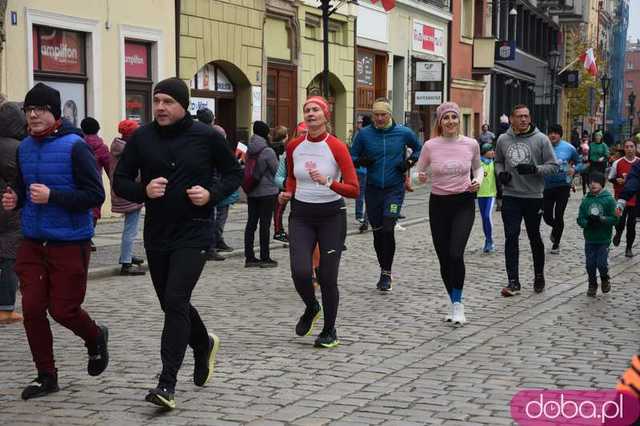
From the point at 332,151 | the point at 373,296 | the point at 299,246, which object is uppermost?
the point at 332,151

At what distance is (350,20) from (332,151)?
2180 cm

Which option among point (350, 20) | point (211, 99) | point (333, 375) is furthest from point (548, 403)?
point (350, 20)

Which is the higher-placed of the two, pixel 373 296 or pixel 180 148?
pixel 180 148

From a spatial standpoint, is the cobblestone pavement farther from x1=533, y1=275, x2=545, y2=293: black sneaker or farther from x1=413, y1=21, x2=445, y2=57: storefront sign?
x1=413, y1=21, x2=445, y2=57: storefront sign

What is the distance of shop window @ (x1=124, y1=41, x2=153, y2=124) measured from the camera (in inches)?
774

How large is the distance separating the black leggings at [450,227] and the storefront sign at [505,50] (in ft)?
117

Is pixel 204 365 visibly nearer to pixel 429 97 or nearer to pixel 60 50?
pixel 60 50

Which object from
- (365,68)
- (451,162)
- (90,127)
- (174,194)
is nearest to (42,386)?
(174,194)

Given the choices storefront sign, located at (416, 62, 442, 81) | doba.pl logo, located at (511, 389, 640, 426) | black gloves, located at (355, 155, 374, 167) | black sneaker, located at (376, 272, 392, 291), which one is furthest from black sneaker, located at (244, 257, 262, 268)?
storefront sign, located at (416, 62, 442, 81)

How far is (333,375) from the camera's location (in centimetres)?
683

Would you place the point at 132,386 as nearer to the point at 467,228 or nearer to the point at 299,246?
the point at 299,246

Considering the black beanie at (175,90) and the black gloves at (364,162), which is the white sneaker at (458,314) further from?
the black beanie at (175,90)

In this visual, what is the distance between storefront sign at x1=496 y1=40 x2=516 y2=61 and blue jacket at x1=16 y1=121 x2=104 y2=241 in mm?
38981

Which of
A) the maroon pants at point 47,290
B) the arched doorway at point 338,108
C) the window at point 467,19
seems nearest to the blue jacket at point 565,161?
the maroon pants at point 47,290
